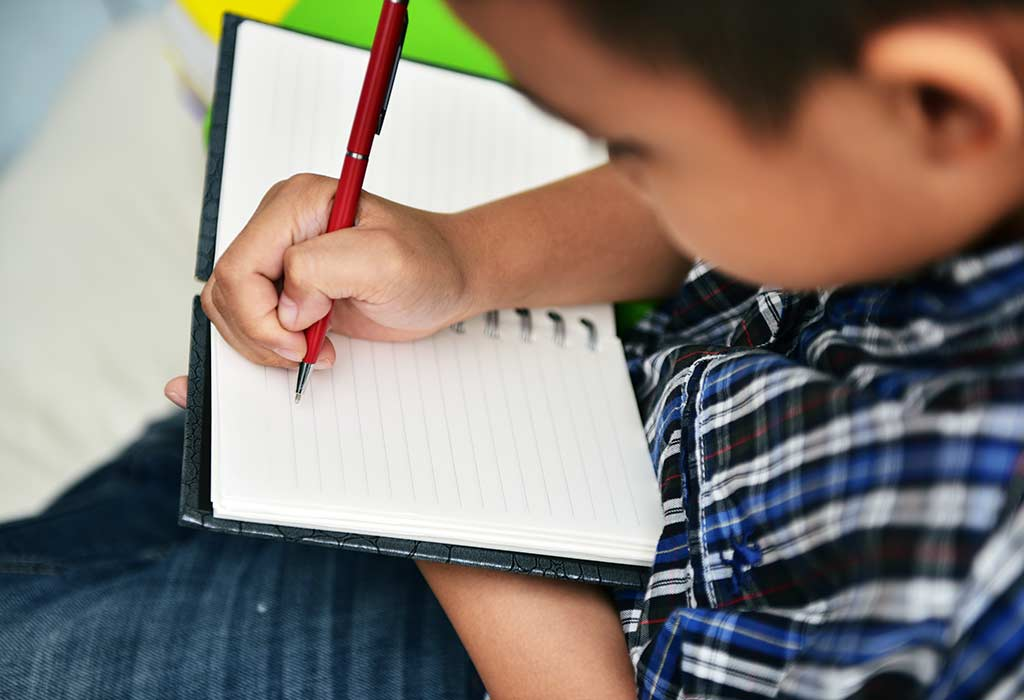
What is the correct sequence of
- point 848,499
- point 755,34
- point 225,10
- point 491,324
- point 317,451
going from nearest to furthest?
point 755,34 < point 848,499 < point 317,451 < point 491,324 < point 225,10

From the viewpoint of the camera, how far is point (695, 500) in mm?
606

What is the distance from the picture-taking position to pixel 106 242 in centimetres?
127

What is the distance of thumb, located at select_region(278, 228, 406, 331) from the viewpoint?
2.00 ft

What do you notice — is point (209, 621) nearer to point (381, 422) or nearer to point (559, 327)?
point (381, 422)

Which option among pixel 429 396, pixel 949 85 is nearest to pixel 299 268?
pixel 429 396

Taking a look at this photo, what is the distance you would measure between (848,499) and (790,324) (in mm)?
173

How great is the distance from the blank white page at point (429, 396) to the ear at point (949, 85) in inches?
6.5

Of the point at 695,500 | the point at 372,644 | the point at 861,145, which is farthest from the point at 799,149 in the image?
the point at 372,644

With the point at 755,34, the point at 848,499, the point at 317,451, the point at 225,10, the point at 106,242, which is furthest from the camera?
the point at 106,242

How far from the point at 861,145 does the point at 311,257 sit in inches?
12.5

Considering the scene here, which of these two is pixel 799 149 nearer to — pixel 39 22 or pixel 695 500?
pixel 695 500

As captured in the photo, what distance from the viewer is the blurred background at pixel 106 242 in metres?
1.16

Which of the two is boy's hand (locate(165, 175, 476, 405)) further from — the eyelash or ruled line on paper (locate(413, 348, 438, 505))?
the eyelash

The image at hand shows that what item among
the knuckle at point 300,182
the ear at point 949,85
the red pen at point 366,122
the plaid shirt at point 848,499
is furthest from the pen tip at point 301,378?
the ear at point 949,85
